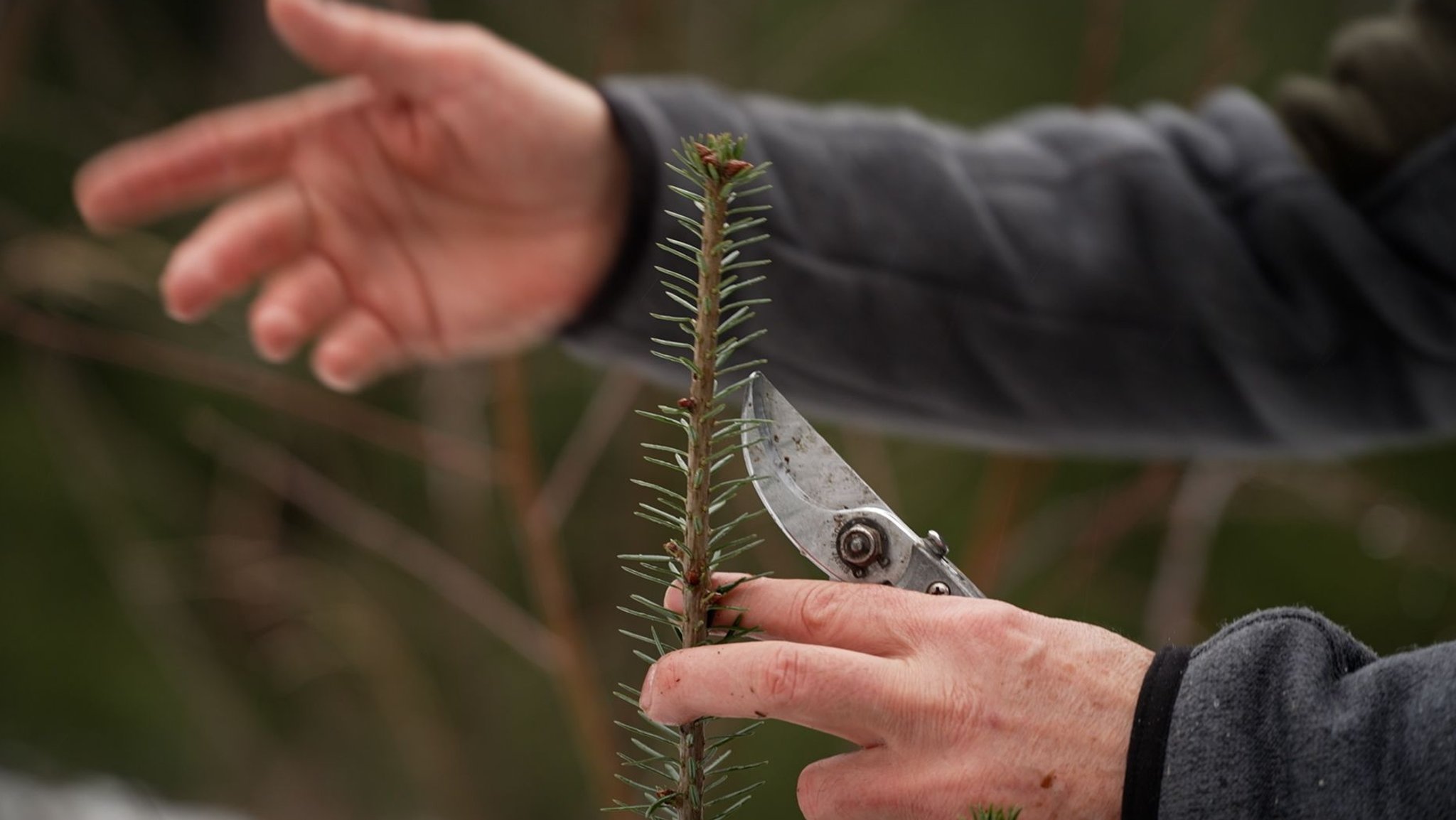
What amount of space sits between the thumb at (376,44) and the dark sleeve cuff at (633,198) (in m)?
0.10

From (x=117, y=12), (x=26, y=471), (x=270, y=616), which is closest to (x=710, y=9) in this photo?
(x=117, y=12)

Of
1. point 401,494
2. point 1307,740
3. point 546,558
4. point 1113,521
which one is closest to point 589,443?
point 546,558

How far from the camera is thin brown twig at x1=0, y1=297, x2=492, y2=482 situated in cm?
103

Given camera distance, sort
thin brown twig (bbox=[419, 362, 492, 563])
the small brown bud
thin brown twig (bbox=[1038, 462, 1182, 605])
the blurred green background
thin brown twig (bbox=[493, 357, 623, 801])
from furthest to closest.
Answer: thin brown twig (bbox=[419, 362, 492, 563])
the blurred green background
thin brown twig (bbox=[1038, 462, 1182, 605])
thin brown twig (bbox=[493, 357, 623, 801])
the small brown bud

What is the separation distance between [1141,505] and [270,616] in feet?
3.70

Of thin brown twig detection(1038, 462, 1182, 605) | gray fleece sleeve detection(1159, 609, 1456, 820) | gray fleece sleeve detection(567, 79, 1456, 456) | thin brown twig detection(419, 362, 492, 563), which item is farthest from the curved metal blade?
thin brown twig detection(419, 362, 492, 563)

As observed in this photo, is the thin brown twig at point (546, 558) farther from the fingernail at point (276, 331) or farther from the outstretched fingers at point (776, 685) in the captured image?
the outstretched fingers at point (776, 685)

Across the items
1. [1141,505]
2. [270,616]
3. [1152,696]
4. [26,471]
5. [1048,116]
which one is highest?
[1048,116]

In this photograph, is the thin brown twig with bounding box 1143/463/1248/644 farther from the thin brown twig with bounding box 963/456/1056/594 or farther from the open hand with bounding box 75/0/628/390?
the open hand with bounding box 75/0/628/390

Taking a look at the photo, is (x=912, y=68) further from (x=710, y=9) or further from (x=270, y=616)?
(x=270, y=616)

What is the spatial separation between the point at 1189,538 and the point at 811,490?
0.84 m

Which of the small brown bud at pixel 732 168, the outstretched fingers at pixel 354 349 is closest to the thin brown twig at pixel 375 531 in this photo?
the outstretched fingers at pixel 354 349

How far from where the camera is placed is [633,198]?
0.74 m

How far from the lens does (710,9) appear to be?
1426mm
